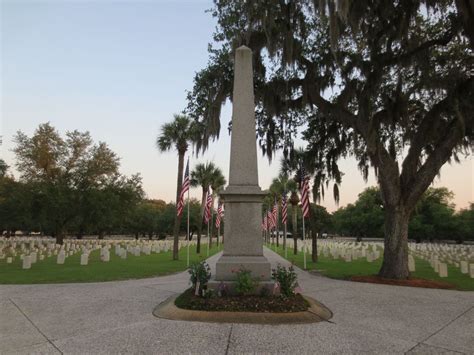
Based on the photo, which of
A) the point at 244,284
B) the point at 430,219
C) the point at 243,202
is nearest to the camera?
the point at 244,284

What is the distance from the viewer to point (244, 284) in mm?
6633

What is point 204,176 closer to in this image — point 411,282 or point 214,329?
point 411,282

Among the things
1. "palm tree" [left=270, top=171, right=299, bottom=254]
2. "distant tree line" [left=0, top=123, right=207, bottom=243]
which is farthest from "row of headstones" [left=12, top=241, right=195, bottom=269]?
"palm tree" [left=270, top=171, right=299, bottom=254]

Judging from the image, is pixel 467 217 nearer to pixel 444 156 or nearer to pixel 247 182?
pixel 444 156

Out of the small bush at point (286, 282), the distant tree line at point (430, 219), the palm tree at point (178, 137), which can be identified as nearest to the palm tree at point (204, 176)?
the palm tree at point (178, 137)

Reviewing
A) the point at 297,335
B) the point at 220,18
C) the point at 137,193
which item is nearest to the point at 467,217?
the point at 137,193

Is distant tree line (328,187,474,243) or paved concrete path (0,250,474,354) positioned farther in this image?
distant tree line (328,187,474,243)

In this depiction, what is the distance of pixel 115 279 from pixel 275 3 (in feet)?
34.0

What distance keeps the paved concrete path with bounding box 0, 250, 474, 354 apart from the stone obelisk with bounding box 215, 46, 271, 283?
1.76 metres

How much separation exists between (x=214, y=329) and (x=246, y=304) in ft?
3.65

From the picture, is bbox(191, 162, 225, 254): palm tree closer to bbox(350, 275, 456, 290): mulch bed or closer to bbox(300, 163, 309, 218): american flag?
bbox(300, 163, 309, 218): american flag

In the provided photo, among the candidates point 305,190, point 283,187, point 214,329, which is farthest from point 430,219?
point 214,329

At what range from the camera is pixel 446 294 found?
940 centimetres

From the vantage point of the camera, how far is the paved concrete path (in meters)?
4.58
